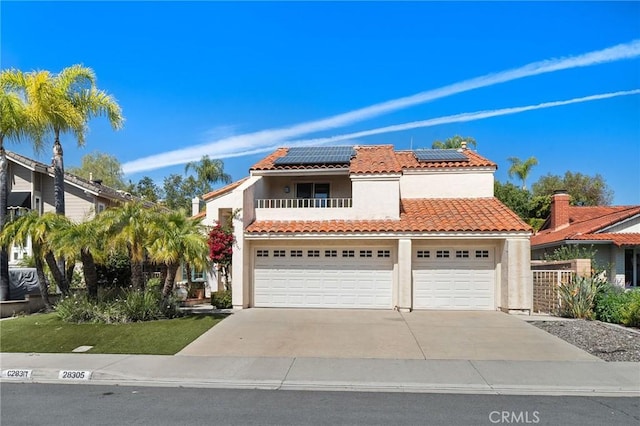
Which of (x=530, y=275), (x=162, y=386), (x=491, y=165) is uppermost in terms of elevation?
(x=491, y=165)

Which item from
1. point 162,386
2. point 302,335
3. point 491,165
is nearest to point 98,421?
point 162,386

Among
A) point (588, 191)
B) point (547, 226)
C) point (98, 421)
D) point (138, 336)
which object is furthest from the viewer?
point (588, 191)

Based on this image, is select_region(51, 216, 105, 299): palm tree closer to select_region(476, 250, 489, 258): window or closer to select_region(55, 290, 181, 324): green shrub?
select_region(55, 290, 181, 324): green shrub

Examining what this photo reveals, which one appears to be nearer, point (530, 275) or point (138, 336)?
point (138, 336)

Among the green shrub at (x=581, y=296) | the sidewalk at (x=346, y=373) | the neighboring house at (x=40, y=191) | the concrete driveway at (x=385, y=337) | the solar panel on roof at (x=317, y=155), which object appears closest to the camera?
the sidewalk at (x=346, y=373)

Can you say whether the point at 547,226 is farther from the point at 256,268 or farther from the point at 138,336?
the point at 138,336

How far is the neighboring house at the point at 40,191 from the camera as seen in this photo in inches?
921

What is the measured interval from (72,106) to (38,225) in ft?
14.3

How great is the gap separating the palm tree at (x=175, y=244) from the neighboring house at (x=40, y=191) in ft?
37.5

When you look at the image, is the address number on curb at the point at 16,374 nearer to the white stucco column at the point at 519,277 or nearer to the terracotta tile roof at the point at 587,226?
the white stucco column at the point at 519,277

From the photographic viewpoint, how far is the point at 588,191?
4534 centimetres

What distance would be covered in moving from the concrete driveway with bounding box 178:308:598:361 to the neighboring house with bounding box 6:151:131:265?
13.9m

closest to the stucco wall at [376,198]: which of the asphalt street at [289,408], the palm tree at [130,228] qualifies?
the palm tree at [130,228]

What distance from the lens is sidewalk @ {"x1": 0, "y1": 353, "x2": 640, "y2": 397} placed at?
7.87 meters
